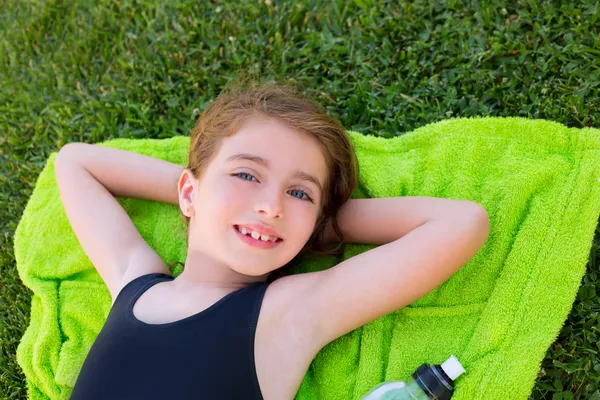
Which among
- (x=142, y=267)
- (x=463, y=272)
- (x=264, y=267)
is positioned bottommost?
(x=463, y=272)

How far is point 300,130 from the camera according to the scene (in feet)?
6.59

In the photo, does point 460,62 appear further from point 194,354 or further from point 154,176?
point 194,354

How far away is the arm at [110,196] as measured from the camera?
→ 2.24 m

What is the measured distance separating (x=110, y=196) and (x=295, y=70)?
97cm

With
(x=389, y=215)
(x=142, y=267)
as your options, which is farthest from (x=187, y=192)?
(x=389, y=215)

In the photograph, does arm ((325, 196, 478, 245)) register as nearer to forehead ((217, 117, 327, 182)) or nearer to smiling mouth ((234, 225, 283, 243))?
forehead ((217, 117, 327, 182))

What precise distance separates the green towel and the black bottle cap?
0.18ft

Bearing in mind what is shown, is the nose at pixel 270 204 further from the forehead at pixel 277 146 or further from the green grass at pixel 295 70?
the green grass at pixel 295 70

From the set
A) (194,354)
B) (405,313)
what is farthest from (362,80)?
(194,354)

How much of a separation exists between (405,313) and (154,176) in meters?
1.06

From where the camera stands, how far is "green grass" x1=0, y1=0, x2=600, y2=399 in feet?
7.86

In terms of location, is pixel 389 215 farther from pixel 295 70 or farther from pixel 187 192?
pixel 295 70

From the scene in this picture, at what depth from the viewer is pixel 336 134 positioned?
210 cm

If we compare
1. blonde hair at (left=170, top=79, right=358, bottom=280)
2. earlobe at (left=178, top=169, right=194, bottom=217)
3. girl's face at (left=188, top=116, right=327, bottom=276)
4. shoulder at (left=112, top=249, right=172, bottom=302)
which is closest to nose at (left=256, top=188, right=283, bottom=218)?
girl's face at (left=188, top=116, right=327, bottom=276)
